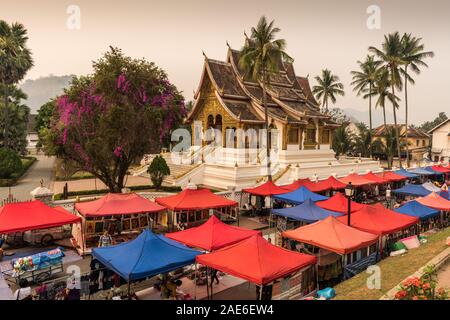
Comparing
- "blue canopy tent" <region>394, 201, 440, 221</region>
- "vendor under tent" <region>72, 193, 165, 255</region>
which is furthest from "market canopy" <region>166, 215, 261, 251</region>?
"blue canopy tent" <region>394, 201, 440, 221</region>

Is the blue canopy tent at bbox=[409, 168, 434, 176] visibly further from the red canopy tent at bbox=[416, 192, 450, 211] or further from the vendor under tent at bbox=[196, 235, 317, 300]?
the vendor under tent at bbox=[196, 235, 317, 300]

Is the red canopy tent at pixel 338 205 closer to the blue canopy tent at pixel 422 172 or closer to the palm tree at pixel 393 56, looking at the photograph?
the blue canopy tent at pixel 422 172

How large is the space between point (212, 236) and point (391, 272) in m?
6.06

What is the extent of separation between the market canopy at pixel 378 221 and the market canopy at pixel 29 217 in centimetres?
1159

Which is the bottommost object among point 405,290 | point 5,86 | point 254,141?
point 405,290

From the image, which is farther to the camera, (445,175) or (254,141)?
(445,175)

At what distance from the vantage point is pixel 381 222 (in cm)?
1472

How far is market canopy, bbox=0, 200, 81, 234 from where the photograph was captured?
43.3 ft

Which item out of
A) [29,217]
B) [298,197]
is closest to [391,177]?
[298,197]

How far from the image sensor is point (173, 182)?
3141cm

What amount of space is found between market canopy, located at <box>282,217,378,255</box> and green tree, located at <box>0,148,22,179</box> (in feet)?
93.9
